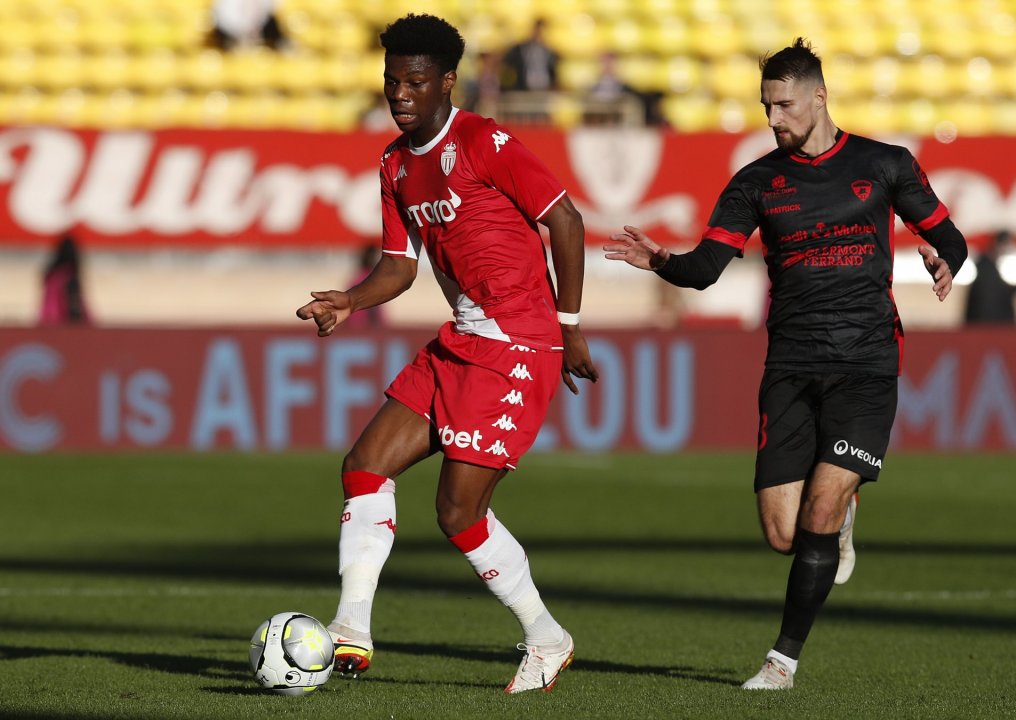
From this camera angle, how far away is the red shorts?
19.1ft

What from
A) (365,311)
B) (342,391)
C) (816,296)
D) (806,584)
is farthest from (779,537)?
(365,311)

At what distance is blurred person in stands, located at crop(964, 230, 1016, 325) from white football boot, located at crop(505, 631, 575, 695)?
13032 mm

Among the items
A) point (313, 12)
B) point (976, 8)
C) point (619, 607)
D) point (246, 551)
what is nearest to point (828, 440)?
point (619, 607)

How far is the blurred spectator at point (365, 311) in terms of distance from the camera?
16.9 meters

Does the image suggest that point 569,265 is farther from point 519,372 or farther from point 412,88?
point 412,88

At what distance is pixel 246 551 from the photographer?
408 inches

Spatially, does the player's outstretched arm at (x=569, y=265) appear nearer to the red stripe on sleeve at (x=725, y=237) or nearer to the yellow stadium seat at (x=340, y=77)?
the red stripe on sleeve at (x=725, y=237)

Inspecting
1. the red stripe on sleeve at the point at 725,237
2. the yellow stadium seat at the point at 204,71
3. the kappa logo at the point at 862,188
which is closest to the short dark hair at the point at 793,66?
the kappa logo at the point at 862,188

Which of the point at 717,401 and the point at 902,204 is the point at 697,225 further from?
the point at 902,204

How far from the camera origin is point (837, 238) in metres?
5.97

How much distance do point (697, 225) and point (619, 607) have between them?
1091cm

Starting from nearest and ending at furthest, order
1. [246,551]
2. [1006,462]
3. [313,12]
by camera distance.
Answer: [246,551] → [1006,462] → [313,12]

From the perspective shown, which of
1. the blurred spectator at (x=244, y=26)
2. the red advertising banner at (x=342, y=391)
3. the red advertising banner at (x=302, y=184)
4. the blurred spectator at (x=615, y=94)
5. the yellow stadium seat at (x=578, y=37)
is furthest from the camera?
the yellow stadium seat at (x=578, y=37)

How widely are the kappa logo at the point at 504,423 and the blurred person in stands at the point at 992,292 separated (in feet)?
43.1
